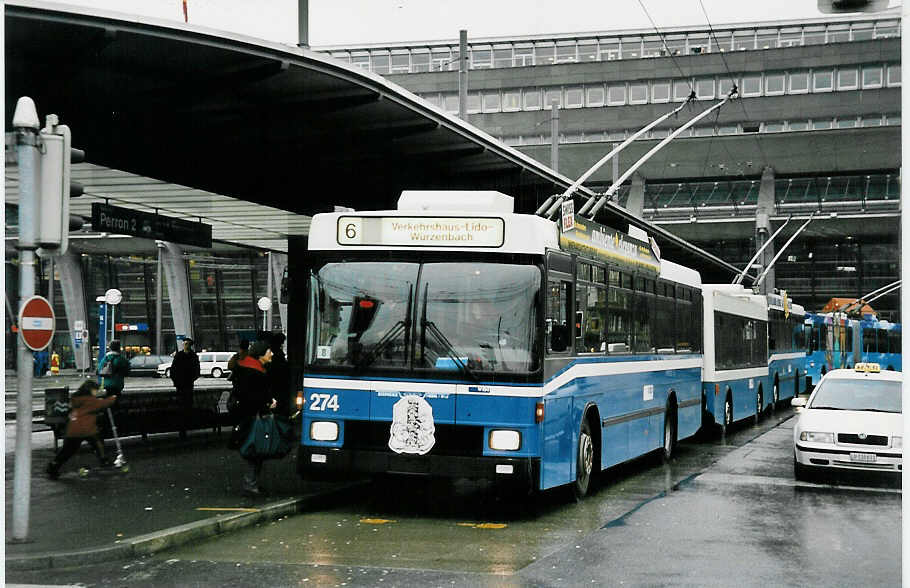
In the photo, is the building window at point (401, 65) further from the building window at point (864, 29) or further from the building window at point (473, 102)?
the building window at point (864, 29)

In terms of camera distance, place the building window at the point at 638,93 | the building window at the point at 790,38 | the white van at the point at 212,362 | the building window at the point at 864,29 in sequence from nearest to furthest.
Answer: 1. the building window at the point at 864,29
2. the building window at the point at 790,38
3. the white van at the point at 212,362
4. the building window at the point at 638,93

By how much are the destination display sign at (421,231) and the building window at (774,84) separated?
51112 millimetres

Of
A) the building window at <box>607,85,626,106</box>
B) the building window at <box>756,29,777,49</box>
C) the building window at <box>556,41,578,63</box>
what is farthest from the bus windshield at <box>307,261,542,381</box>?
the building window at <box>607,85,626,106</box>

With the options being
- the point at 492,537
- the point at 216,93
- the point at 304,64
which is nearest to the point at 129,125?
the point at 216,93

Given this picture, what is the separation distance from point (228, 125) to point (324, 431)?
5.36m

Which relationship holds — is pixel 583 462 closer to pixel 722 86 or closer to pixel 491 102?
pixel 722 86

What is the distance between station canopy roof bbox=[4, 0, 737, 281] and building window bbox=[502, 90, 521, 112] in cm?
4490

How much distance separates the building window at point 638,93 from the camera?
6819cm

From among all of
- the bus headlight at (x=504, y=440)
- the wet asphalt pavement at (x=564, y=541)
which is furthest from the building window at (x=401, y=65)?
the bus headlight at (x=504, y=440)

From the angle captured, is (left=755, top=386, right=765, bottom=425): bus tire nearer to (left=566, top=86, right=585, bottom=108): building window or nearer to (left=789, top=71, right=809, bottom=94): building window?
(left=789, top=71, right=809, bottom=94): building window

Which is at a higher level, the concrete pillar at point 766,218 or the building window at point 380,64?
the building window at point 380,64

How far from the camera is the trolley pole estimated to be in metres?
9.09

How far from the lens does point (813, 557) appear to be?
10.0 m

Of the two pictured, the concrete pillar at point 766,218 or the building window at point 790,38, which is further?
the building window at point 790,38
